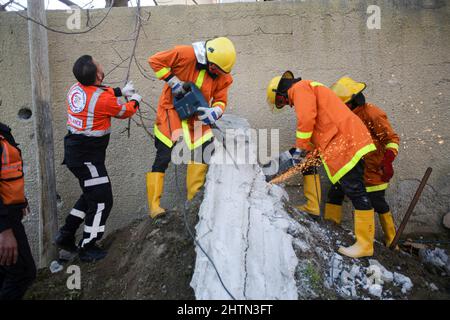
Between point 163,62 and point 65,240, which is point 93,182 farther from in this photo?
point 163,62

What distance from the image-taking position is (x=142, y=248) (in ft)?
9.20

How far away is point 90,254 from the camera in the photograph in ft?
10.1

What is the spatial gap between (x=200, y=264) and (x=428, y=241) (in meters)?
3.04

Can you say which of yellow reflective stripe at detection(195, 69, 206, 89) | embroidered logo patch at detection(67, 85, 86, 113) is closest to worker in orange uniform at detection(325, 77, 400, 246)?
yellow reflective stripe at detection(195, 69, 206, 89)

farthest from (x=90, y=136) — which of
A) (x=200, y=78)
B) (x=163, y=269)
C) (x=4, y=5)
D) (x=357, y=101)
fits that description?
(x=357, y=101)

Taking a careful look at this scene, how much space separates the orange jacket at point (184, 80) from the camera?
317cm

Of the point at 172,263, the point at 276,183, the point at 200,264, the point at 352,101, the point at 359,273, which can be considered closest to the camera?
the point at 200,264

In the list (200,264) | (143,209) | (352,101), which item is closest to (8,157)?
(200,264)

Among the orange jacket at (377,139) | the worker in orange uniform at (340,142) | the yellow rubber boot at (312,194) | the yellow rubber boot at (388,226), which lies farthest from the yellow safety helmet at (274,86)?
the yellow rubber boot at (388,226)

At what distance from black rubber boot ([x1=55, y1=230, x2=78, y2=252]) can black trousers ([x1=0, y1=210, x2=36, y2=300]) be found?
0.58 meters

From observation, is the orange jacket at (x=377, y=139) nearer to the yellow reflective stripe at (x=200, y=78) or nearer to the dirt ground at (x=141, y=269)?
the yellow reflective stripe at (x=200, y=78)

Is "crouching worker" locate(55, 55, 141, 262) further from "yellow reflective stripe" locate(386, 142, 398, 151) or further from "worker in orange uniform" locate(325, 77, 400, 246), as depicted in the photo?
"yellow reflective stripe" locate(386, 142, 398, 151)
